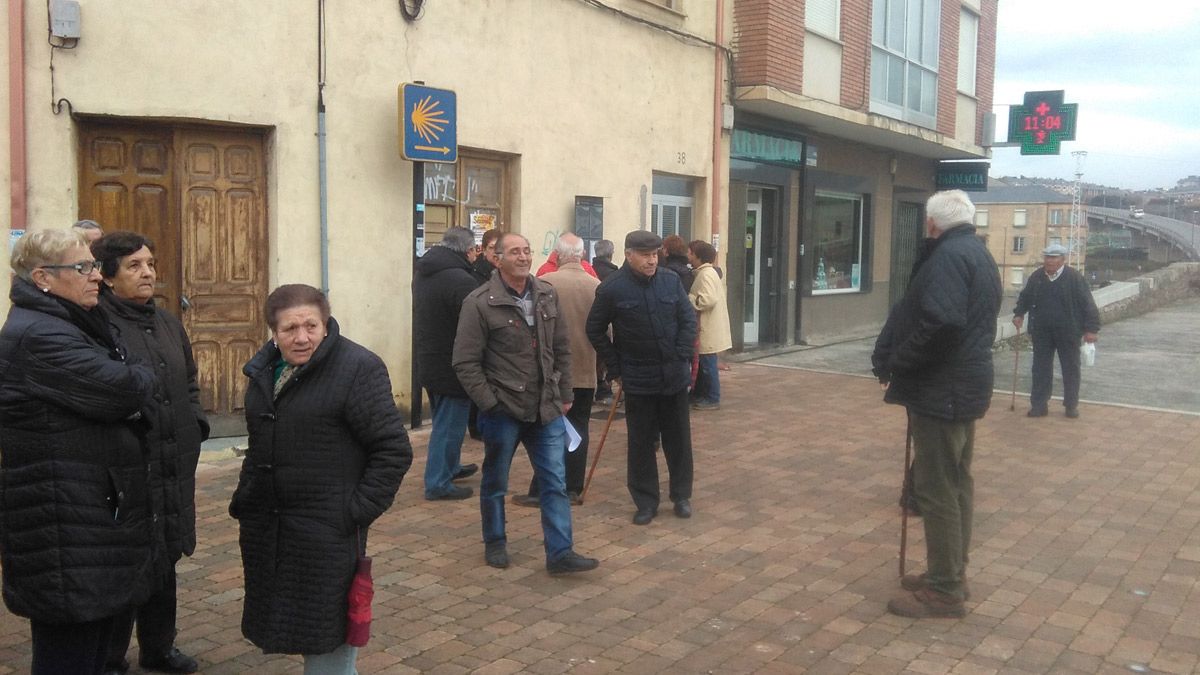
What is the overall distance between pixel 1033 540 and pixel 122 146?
6.74 m

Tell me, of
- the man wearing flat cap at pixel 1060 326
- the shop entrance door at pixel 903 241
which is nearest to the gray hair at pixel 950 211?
the man wearing flat cap at pixel 1060 326

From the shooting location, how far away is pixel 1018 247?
8325 centimetres

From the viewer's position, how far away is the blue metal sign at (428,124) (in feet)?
29.7

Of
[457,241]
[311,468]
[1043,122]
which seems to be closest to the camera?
[311,468]

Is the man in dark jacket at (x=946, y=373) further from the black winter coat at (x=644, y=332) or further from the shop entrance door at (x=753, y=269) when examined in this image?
the shop entrance door at (x=753, y=269)

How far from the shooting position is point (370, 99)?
9.05m

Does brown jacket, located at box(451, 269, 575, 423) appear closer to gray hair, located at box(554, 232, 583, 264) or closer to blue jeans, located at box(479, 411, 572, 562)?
blue jeans, located at box(479, 411, 572, 562)

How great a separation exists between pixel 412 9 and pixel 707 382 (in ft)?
14.3

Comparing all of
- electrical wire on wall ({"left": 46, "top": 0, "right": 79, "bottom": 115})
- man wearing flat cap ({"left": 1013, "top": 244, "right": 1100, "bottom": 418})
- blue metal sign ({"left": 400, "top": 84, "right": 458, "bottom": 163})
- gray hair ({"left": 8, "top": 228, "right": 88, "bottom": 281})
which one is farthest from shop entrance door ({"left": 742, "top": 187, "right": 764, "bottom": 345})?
gray hair ({"left": 8, "top": 228, "right": 88, "bottom": 281})

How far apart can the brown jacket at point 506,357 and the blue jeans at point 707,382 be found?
194 inches

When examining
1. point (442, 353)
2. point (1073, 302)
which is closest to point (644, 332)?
point (442, 353)

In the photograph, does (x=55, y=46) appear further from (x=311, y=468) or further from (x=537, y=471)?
(x=311, y=468)

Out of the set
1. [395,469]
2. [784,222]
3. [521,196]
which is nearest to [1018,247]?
[784,222]

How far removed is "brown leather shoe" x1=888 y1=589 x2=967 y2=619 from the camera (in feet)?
16.7
